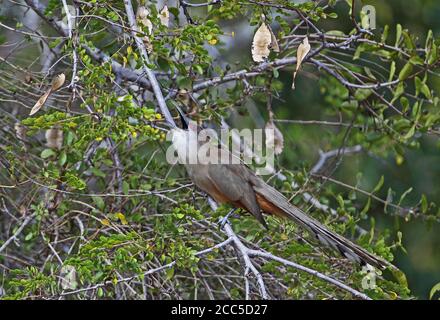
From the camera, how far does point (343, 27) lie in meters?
8.30

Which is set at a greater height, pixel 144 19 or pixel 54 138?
pixel 144 19

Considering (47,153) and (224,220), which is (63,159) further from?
(224,220)

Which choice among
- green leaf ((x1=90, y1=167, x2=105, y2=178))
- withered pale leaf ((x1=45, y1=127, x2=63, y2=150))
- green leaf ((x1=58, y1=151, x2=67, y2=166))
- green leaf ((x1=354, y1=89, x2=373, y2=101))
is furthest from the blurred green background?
green leaf ((x1=58, y1=151, x2=67, y2=166))

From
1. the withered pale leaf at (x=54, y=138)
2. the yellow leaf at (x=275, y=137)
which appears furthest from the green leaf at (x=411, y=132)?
the withered pale leaf at (x=54, y=138)

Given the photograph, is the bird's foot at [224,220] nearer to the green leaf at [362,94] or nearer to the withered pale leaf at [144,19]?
the withered pale leaf at [144,19]

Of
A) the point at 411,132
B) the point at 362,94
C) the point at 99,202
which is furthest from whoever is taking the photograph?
the point at 362,94

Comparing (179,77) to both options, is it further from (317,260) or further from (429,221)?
(429,221)

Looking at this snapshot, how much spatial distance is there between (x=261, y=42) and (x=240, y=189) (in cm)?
78

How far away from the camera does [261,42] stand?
13.6ft

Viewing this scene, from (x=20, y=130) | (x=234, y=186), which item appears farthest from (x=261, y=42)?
(x=20, y=130)

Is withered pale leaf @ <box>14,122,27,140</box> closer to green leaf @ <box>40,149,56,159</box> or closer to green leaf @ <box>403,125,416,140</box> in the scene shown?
green leaf @ <box>40,149,56,159</box>

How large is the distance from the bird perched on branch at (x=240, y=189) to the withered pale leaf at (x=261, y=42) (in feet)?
1.70

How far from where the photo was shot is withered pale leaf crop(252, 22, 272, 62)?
414 centimetres

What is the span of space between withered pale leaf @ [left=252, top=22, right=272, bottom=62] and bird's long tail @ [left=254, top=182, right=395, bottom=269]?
0.76m
